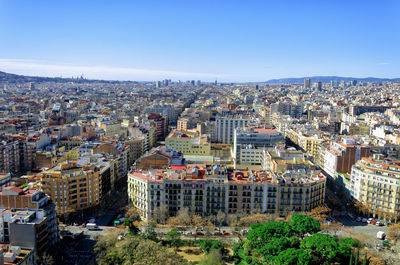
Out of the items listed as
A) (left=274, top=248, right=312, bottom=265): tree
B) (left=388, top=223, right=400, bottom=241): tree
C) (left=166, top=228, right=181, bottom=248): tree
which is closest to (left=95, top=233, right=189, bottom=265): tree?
(left=166, top=228, right=181, bottom=248): tree

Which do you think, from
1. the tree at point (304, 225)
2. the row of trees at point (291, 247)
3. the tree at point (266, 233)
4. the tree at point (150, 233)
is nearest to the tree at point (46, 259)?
the tree at point (150, 233)

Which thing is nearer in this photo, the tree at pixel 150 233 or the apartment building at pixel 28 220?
the apartment building at pixel 28 220

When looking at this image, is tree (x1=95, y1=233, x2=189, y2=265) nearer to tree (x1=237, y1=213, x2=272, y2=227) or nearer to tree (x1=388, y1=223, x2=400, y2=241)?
tree (x1=237, y1=213, x2=272, y2=227)

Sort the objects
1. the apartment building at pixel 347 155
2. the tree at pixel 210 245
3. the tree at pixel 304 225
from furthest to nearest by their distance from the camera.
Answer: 1. the apartment building at pixel 347 155
2. the tree at pixel 304 225
3. the tree at pixel 210 245

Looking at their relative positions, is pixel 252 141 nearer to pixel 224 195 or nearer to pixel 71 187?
pixel 224 195

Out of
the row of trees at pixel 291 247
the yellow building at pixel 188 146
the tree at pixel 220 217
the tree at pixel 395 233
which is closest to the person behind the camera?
the row of trees at pixel 291 247

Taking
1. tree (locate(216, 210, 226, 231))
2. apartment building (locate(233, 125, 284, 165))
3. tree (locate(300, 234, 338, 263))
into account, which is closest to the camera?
→ tree (locate(300, 234, 338, 263))

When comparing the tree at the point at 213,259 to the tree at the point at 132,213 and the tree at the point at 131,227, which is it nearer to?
the tree at the point at 131,227
